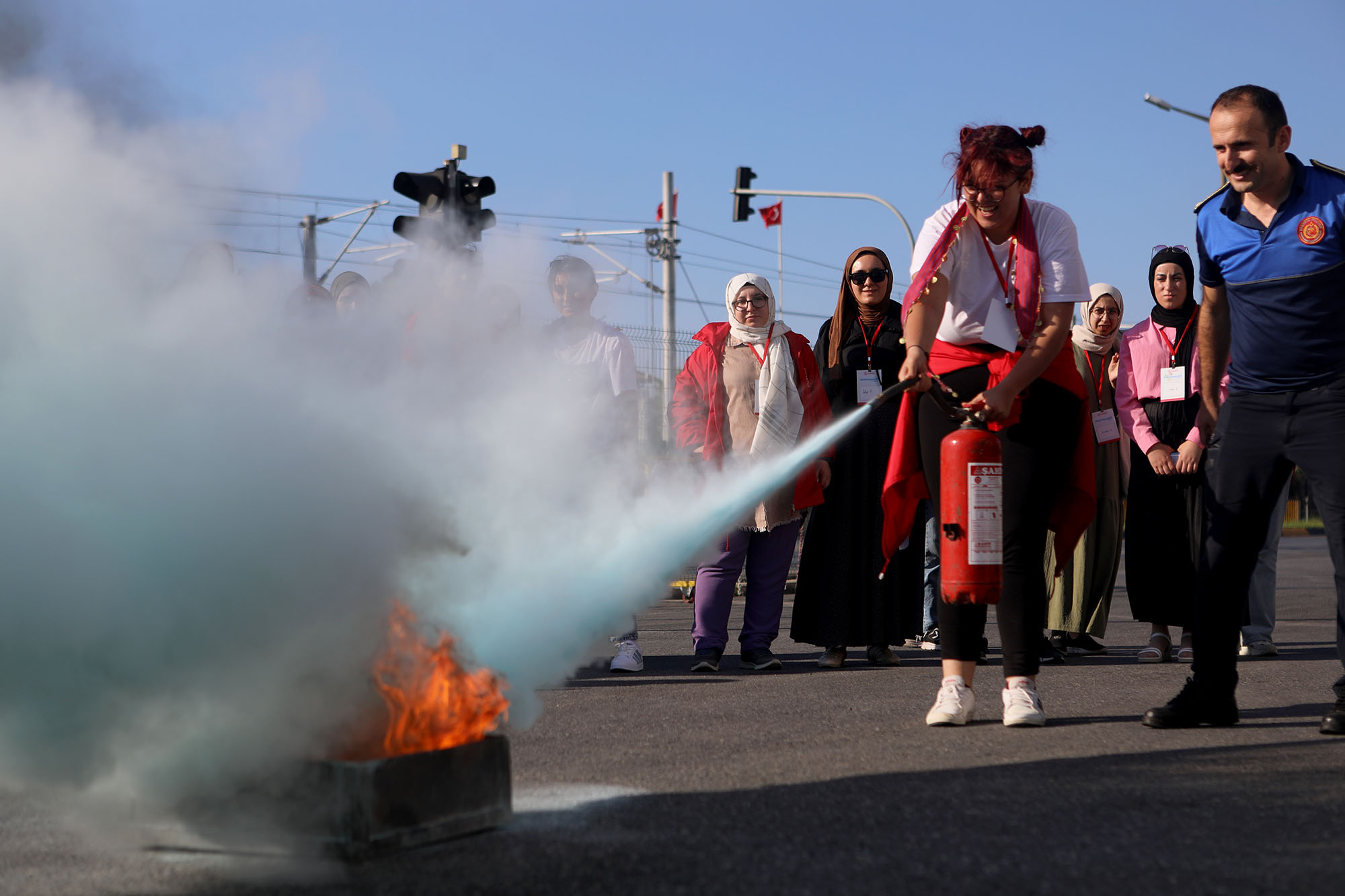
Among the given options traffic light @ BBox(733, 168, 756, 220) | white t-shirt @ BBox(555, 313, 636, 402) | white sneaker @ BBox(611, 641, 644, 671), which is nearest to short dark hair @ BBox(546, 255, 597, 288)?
white t-shirt @ BBox(555, 313, 636, 402)

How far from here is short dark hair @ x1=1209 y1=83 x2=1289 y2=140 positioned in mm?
4988

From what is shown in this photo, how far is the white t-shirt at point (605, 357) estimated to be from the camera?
729 cm

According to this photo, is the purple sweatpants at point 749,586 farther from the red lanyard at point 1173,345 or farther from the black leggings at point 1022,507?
the red lanyard at point 1173,345

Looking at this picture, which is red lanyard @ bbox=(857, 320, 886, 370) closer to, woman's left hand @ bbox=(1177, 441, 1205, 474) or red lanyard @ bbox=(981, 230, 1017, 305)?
woman's left hand @ bbox=(1177, 441, 1205, 474)

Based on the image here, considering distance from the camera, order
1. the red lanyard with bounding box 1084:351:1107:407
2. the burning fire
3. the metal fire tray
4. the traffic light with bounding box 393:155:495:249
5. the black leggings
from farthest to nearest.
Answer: the traffic light with bounding box 393:155:495:249 → the red lanyard with bounding box 1084:351:1107:407 → the black leggings → the burning fire → the metal fire tray

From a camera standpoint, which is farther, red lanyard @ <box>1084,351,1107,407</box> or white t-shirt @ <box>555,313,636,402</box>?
red lanyard @ <box>1084,351,1107,407</box>

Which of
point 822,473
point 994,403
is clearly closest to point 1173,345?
point 822,473

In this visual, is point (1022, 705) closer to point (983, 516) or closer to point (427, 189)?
point (983, 516)

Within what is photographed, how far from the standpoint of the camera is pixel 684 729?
5.21m

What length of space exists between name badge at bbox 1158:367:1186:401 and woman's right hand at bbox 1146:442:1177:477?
29cm

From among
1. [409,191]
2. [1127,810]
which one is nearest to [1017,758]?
[1127,810]

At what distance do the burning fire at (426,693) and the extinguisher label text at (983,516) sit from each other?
2.21 metres

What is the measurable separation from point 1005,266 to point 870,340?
2689mm

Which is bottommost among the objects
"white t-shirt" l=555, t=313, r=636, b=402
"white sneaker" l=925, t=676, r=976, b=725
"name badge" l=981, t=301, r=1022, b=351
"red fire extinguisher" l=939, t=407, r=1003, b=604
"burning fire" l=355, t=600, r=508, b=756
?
"white sneaker" l=925, t=676, r=976, b=725
